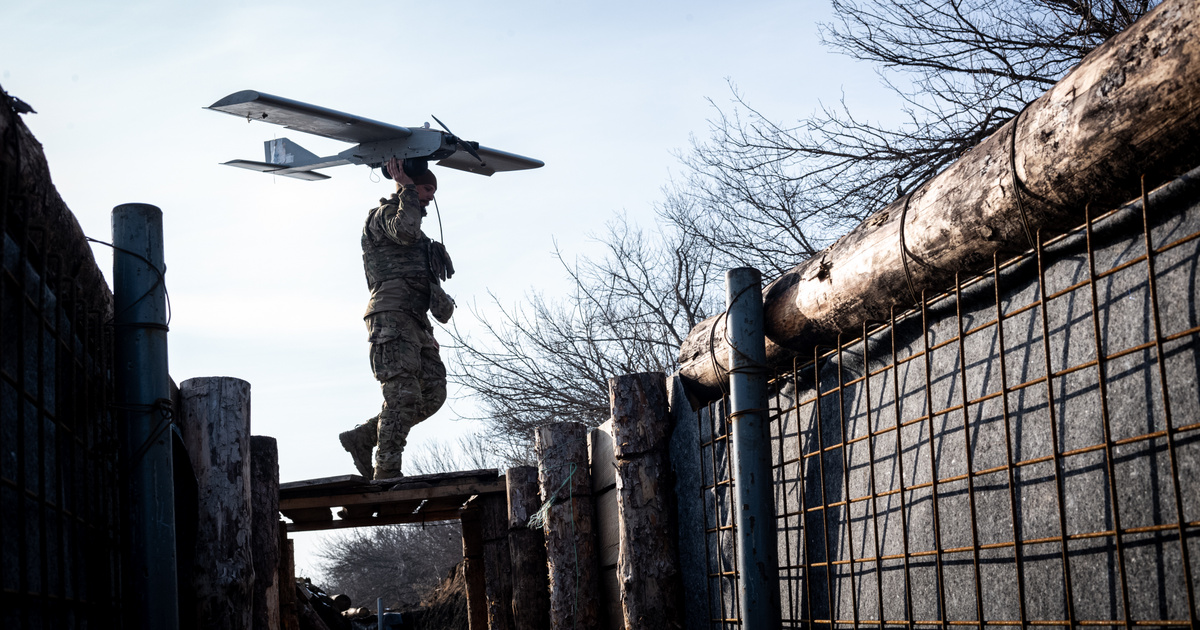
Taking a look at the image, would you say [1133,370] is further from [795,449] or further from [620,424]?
[620,424]

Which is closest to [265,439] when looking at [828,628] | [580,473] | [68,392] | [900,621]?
[580,473]

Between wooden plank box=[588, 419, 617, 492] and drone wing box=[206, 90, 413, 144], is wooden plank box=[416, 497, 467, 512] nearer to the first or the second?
wooden plank box=[588, 419, 617, 492]

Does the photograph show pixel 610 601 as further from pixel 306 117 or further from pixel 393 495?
pixel 306 117

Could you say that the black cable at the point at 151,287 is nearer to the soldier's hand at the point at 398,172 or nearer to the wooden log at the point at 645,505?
the wooden log at the point at 645,505

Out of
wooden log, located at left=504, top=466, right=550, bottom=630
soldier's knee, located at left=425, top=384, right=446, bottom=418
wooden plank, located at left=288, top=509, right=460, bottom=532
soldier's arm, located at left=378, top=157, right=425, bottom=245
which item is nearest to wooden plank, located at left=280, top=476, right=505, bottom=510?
wooden log, located at left=504, top=466, right=550, bottom=630

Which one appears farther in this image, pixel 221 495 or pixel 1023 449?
pixel 221 495

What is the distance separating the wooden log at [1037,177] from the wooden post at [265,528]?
9.60 feet

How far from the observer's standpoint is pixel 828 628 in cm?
343

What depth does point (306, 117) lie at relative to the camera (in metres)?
7.21

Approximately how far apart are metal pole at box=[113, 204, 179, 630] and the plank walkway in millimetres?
3070

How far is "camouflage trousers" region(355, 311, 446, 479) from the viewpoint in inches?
290

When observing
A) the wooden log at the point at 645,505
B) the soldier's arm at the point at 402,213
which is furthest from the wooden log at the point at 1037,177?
the soldier's arm at the point at 402,213

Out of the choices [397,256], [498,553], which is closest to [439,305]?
[397,256]

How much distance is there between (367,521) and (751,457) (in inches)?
220
